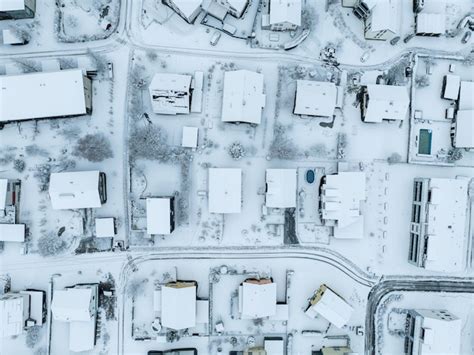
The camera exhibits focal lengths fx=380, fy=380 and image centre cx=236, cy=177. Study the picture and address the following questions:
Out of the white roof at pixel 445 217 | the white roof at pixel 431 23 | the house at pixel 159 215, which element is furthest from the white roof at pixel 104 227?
the white roof at pixel 431 23

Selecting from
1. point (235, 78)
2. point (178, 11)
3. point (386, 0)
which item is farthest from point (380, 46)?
point (178, 11)

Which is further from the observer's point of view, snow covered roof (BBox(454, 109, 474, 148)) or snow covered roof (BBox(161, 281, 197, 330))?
snow covered roof (BBox(454, 109, 474, 148))

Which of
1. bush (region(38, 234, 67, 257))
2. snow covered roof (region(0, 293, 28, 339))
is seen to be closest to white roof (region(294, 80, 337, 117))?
bush (region(38, 234, 67, 257))

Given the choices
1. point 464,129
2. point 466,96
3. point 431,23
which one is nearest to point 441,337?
point 464,129

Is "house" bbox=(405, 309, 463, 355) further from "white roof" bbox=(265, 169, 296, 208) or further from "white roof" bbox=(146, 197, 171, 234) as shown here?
"white roof" bbox=(146, 197, 171, 234)

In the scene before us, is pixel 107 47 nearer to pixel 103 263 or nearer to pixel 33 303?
pixel 103 263

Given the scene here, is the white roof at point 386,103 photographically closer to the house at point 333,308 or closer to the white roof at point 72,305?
the house at point 333,308
